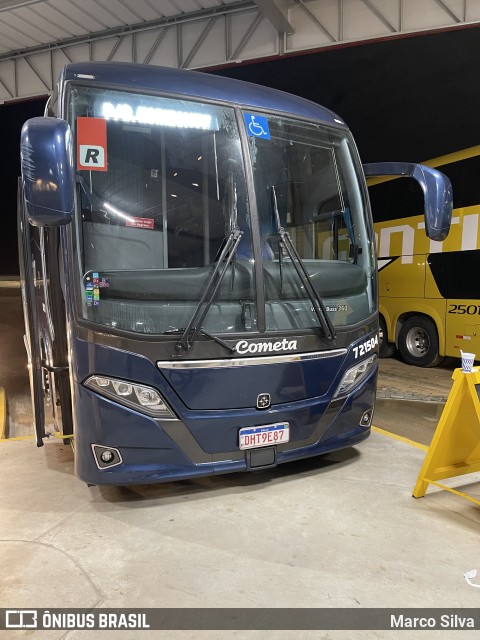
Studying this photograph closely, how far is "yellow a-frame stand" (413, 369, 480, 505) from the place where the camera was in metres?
2.98

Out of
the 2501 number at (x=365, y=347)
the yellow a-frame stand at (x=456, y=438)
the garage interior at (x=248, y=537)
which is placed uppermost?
the 2501 number at (x=365, y=347)

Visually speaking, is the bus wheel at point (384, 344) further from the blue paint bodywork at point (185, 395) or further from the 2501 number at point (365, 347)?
the blue paint bodywork at point (185, 395)

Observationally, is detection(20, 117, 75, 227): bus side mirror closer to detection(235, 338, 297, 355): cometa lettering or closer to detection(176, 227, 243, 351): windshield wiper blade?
detection(176, 227, 243, 351): windshield wiper blade

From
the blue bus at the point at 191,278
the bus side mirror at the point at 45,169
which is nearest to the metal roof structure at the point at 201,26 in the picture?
the blue bus at the point at 191,278

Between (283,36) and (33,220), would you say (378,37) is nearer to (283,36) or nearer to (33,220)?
(283,36)

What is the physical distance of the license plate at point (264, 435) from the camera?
9.87 ft

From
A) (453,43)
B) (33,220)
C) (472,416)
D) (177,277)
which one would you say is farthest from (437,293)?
(33,220)

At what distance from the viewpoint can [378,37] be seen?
9242mm

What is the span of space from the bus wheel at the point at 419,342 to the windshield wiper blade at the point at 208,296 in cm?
652

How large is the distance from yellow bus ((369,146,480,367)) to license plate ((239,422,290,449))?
→ 5707 millimetres

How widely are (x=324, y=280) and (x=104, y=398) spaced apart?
1605mm

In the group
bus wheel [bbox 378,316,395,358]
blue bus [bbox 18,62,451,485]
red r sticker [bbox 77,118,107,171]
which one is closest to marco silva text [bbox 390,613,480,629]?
blue bus [bbox 18,62,451,485]

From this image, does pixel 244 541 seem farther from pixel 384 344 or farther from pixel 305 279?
pixel 384 344

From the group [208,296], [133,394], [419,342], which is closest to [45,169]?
[208,296]
